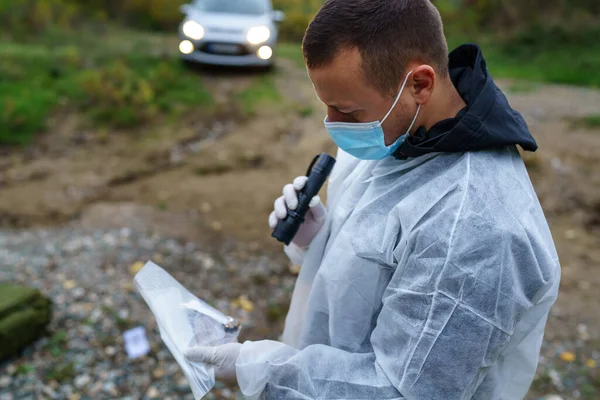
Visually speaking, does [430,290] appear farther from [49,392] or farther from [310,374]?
[49,392]

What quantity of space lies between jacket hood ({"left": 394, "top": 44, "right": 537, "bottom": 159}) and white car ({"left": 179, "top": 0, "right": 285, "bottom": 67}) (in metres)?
7.76

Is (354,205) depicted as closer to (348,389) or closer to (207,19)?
(348,389)

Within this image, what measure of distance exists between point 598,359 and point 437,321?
301cm

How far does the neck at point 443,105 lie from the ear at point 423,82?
3 cm

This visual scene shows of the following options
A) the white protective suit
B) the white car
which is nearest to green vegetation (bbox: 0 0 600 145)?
the white car

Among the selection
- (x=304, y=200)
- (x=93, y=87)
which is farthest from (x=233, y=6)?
(x=304, y=200)

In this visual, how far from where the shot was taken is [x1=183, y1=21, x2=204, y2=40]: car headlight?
8.59m

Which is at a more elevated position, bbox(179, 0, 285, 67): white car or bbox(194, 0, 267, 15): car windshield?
bbox(194, 0, 267, 15): car windshield

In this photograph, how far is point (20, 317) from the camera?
10.4 ft

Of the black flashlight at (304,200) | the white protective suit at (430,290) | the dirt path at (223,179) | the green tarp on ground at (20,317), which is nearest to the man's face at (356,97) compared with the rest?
the white protective suit at (430,290)

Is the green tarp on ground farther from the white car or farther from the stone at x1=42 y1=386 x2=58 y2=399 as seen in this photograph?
the white car

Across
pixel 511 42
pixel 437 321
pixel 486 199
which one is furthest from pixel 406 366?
pixel 511 42

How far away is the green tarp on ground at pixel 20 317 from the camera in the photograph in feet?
10.2

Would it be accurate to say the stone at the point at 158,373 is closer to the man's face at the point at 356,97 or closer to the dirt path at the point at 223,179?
the dirt path at the point at 223,179
